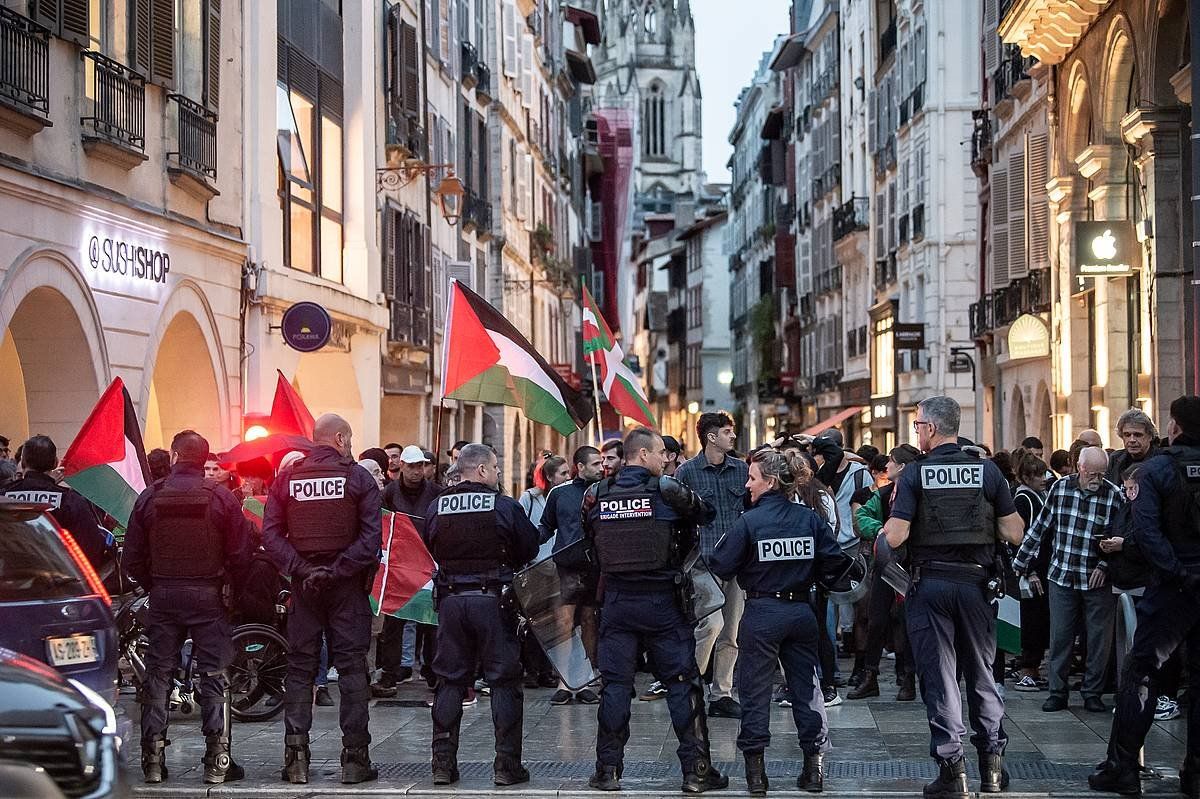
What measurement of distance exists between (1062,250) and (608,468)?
531 inches

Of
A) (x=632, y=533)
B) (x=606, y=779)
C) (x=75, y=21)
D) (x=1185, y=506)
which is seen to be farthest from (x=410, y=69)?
(x=1185, y=506)

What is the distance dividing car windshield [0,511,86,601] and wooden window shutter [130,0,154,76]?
965 cm

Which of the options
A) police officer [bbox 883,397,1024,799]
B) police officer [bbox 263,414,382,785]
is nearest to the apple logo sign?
police officer [bbox 883,397,1024,799]

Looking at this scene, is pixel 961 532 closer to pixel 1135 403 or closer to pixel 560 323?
pixel 1135 403

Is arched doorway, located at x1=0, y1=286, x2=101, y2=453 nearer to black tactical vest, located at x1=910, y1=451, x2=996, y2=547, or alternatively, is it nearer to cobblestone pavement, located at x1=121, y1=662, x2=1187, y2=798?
cobblestone pavement, located at x1=121, y1=662, x2=1187, y2=798

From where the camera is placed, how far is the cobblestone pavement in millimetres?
10898

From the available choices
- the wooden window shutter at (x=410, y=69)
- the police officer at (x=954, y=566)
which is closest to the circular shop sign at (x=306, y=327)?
the wooden window shutter at (x=410, y=69)

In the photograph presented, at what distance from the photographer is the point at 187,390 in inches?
822

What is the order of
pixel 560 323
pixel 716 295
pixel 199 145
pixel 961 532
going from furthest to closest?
pixel 716 295 < pixel 560 323 < pixel 199 145 < pixel 961 532

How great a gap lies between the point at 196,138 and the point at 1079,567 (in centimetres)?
1067

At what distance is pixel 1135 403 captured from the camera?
23547 millimetres

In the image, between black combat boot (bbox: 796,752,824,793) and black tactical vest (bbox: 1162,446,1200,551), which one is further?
black combat boot (bbox: 796,752,824,793)

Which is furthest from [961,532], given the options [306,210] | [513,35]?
[513,35]

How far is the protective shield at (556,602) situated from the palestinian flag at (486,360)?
4.13 meters
